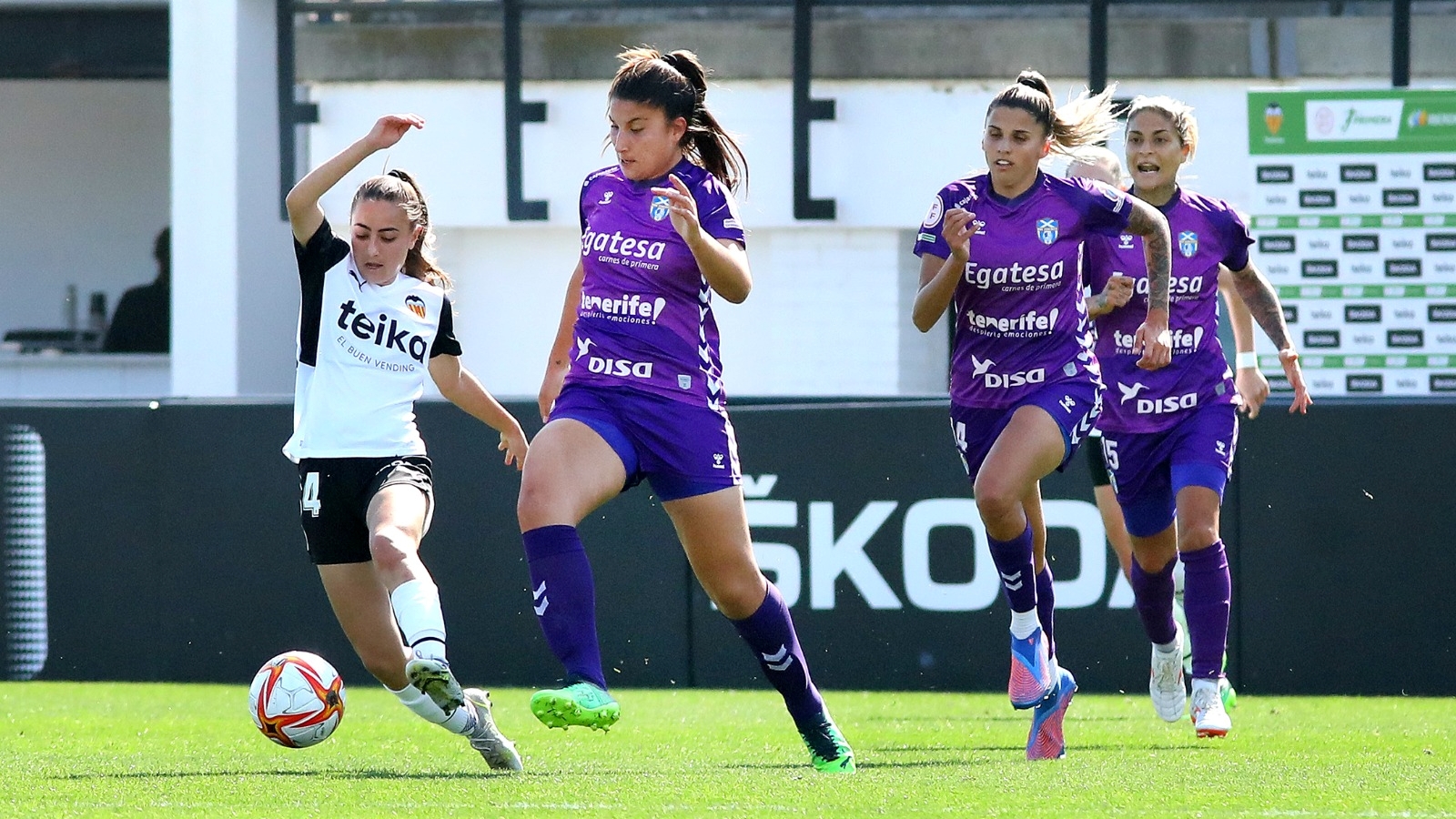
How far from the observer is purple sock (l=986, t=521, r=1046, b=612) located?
626 centimetres

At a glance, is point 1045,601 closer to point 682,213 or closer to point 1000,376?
point 1000,376

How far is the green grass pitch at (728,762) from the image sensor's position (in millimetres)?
4848

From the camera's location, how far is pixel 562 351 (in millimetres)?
5703

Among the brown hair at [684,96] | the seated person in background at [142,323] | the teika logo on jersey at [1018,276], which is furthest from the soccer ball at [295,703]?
the seated person in background at [142,323]

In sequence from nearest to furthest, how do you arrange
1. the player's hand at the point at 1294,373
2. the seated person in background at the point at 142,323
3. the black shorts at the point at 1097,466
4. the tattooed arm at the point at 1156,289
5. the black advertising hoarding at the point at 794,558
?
the tattooed arm at the point at 1156,289 < the player's hand at the point at 1294,373 < the black shorts at the point at 1097,466 < the black advertising hoarding at the point at 794,558 < the seated person in background at the point at 142,323

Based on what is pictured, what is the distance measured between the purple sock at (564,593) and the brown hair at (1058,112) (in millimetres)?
2112

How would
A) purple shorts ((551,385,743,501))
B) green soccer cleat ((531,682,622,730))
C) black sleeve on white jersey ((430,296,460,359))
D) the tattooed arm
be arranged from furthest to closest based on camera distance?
the tattooed arm
black sleeve on white jersey ((430,296,460,359))
purple shorts ((551,385,743,501))
green soccer cleat ((531,682,622,730))

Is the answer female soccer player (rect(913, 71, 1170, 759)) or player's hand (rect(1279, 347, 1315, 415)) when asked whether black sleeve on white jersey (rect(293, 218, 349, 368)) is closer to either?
female soccer player (rect(913, 71, 1170, 759))

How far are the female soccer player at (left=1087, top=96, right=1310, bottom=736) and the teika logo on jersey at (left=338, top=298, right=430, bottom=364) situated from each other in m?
2.66

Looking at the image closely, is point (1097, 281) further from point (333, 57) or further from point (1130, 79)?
point (333, 57)

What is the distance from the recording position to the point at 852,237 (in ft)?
48.8

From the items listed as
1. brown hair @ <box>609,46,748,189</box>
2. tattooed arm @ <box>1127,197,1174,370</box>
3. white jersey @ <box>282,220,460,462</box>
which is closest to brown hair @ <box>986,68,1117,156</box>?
tattooed arm @ <box>1127,197,1174,370</box>

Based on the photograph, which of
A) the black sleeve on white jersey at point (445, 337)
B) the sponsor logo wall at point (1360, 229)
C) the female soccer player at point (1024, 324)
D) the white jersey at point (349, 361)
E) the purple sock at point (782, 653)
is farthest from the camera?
the sponsor logo wall at point (1360, 229)

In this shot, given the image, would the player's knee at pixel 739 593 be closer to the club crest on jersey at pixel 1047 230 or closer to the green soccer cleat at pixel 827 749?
the green soccer cleat at pixel 827 749
